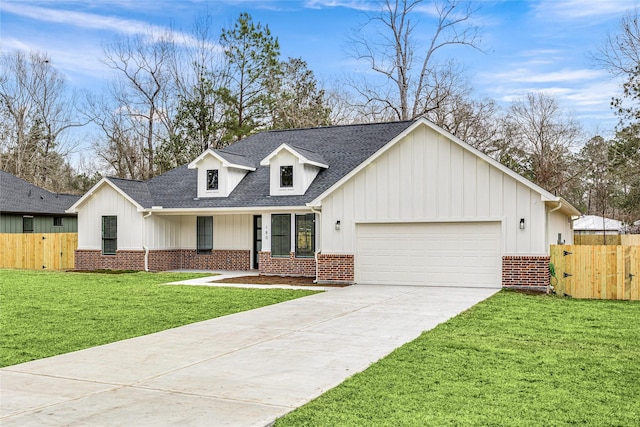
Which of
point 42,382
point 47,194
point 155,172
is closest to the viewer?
point 42,382

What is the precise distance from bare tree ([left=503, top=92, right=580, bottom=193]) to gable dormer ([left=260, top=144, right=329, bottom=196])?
78.1ft

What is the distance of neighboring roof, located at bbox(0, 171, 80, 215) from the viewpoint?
3069 cm

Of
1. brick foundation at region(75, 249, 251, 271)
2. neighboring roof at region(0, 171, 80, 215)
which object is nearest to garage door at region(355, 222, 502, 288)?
brick foundation at region(75, 249, 251, 271)

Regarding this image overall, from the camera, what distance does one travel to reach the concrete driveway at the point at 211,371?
18.5ft

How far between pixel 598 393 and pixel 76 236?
23.7m

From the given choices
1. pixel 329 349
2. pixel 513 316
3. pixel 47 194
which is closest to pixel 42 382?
pixel 329 349

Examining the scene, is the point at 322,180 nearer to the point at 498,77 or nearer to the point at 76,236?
the point at 76,236

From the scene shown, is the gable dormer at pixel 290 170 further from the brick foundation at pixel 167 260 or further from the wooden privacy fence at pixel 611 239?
the wooden privacy fence at pixel 611 239

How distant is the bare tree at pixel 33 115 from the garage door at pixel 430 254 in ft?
106

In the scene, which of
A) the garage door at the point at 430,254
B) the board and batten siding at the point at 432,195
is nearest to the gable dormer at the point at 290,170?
the board and batten siding at the point at 432,195

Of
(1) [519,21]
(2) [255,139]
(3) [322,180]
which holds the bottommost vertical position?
(3) [322,180]

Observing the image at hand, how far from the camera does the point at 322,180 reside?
21969 millimetres

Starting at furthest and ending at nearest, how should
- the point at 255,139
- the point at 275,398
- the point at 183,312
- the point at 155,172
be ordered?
the point at 155,172
the point at 255,139
the point at 183,312
the point at 275,398

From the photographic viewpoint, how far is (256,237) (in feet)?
75.6
